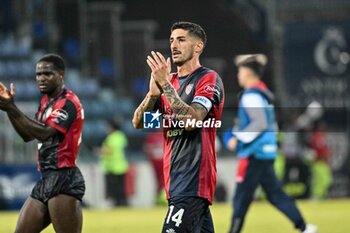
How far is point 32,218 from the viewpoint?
8328mm

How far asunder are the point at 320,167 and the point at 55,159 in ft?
51.1

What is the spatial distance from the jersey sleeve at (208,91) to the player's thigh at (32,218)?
2.02m

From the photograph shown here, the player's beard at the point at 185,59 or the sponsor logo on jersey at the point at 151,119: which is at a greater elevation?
the player's beard at the point at 185,59

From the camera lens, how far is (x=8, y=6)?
20.7m

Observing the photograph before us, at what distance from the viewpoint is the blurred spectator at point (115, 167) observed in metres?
20.6

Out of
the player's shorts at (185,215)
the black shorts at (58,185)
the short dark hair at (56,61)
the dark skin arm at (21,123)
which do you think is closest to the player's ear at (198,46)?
the player's shorts at (185,215)

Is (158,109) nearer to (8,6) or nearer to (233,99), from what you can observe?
(233,99)

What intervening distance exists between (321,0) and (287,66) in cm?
276

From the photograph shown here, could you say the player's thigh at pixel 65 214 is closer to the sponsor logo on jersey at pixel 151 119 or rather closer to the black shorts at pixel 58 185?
the black shorts at pixel 58 185

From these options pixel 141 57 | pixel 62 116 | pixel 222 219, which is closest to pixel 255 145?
pixel 62 116

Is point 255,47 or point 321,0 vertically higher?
point 321,0

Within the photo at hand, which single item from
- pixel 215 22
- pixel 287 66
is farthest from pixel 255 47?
pixel 287 66

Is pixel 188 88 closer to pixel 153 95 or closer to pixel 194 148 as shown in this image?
pixel 153 95

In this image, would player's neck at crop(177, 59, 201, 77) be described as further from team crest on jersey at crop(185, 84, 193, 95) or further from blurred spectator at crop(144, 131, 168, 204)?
blurred spectator at crop(144, 131, 168, 204)
